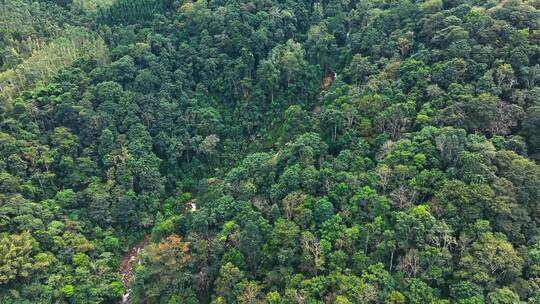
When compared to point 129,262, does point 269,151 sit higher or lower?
higher

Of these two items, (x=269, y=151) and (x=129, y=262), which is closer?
(x=129, y=262)

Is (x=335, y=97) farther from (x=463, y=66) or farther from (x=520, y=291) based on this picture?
(x=520, y=291)

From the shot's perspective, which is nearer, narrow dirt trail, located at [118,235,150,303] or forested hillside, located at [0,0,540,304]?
forested hillside, located at [0,0,540,304]

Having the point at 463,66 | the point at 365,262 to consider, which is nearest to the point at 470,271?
the point at 365,262

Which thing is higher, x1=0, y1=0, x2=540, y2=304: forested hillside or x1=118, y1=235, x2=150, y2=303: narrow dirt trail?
x1=0, y1=0, x2=540, y2=304: forested hillside

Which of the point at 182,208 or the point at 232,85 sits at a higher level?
the point at 232,85
